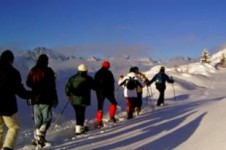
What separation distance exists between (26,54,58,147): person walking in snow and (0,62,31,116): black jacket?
1.65 metres

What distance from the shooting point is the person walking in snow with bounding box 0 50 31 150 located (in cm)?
873

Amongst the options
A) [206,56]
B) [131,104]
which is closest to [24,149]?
[131,104]

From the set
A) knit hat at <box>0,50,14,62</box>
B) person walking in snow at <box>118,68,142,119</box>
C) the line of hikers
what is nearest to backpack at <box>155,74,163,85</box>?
person walking in snow at <box>118,68,142,119</box>

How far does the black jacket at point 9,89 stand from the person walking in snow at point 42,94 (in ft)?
5.42

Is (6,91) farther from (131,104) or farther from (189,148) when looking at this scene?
(131,104)

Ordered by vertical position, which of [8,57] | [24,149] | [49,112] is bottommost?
[24,149]

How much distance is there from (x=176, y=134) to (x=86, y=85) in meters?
3.19

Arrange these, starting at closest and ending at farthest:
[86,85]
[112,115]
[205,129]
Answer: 1. [205,129]
2. [86,85]
3. [112,115]

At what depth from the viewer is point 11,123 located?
28.7 feet

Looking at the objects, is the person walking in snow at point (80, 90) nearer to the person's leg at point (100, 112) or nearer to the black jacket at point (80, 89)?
the black jacket at point (80, 89)

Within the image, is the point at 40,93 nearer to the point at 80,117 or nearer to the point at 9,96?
the point at 9,96

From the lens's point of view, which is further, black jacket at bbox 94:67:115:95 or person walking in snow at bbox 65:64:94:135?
black jacket at bbox 94:67:115:95

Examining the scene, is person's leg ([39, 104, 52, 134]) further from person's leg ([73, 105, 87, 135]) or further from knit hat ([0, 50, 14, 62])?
knit hat ([0, 50, 14, 62])

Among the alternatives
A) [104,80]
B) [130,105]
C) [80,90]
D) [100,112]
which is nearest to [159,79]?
[130,105]
